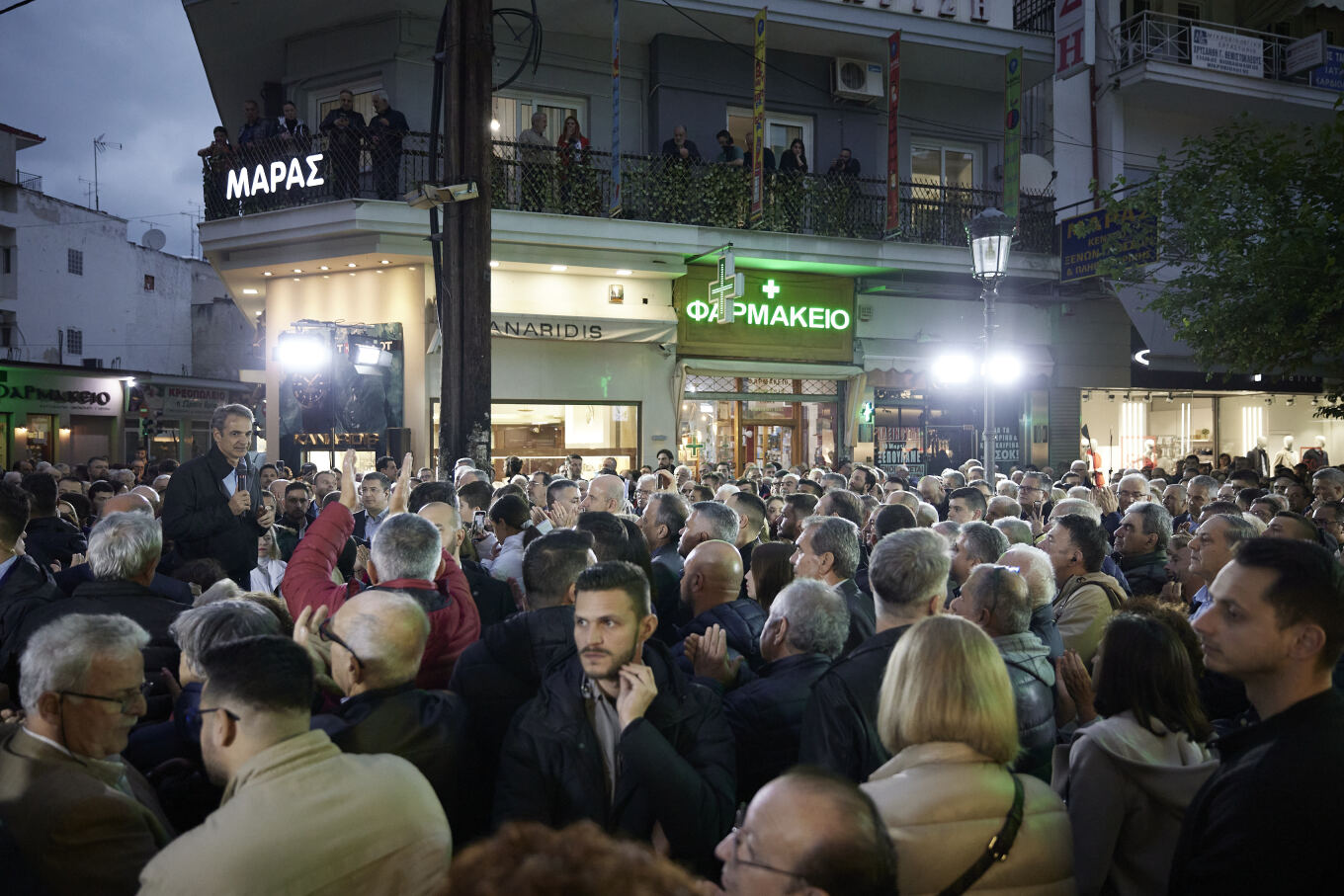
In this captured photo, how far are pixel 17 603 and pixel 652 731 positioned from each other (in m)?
3.20

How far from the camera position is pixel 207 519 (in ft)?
A: 19.9

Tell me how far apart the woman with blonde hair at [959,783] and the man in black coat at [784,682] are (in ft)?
3.35

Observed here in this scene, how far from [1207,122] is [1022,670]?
75.3 ft

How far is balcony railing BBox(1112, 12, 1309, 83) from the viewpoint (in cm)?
2008

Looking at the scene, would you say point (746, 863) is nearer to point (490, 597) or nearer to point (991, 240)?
point (490, 597)

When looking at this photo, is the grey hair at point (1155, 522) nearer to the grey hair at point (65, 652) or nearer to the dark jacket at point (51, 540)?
the grey hair at point (65, 652)

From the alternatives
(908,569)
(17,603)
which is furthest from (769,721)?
(17,603)

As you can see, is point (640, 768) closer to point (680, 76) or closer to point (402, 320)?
point (402, 320)

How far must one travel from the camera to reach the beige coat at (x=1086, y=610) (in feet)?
15.9

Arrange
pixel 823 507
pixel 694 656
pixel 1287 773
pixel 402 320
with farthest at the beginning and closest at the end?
pixel 402 320 → pixel 823 507 → pixel 694 656 → pixel 1287 773

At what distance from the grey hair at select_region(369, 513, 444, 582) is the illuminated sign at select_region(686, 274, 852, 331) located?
1501cm

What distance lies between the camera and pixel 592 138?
18.4 metres

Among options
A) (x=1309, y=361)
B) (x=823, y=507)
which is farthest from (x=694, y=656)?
(x=1309, y=361)

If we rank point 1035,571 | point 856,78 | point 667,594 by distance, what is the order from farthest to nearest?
point 856,78 → point 667,594 → point 1035,571
